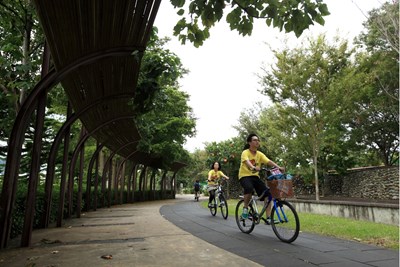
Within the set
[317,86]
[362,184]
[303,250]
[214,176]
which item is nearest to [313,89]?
[317,86]

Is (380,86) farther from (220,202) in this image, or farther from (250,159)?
(250,159)

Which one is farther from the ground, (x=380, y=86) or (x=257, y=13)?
(x=380, y=86)

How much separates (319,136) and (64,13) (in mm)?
12485

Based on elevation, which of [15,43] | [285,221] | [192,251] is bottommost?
[192,251]

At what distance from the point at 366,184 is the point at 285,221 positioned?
51.1ft

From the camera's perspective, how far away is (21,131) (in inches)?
200

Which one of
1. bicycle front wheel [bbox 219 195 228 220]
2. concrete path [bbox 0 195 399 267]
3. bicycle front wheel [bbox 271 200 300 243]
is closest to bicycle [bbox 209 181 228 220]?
bicycle front wheel [bbox 219 195 228 220]

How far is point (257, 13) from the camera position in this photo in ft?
13.2

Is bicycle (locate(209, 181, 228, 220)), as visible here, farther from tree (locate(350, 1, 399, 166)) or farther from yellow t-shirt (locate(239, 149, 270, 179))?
tree (locate(350, 1, 399, 166))

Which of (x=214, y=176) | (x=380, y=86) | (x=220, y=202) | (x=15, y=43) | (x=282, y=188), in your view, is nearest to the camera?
(x=282, y=188)

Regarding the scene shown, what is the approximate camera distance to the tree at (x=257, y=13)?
375cm

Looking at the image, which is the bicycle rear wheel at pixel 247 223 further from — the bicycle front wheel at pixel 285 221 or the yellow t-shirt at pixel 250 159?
the yellow t-shirt at pixel 250 159

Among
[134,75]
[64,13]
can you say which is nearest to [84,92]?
[134,75]

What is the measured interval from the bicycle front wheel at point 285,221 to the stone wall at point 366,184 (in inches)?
535
